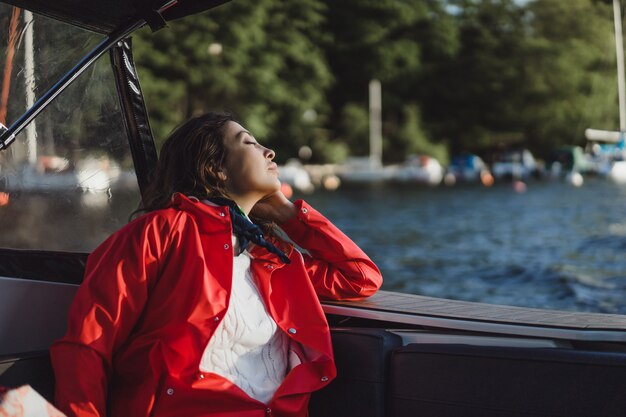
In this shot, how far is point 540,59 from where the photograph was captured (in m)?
54.2

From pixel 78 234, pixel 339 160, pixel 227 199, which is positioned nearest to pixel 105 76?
pixel 78 234

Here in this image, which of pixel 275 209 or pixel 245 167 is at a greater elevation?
pixel 245 167

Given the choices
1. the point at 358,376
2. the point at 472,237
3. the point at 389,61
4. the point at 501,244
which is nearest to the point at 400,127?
the point at 389,61

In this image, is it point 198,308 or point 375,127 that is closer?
point 198,308

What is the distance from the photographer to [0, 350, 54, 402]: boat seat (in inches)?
82.6

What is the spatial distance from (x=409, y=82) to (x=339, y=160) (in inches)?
309

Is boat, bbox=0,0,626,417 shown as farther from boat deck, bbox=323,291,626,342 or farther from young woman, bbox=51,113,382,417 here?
young woman, bbox=51,113,382,417

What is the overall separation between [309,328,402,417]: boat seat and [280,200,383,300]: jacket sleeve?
0.90 feet

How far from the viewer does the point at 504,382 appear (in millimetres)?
2107

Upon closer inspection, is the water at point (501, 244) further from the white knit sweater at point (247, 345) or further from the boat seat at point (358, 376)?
the white knit sweater at point (247, 345)

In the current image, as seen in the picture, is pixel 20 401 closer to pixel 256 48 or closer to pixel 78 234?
pixel 78 234

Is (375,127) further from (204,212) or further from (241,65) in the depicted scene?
(204,212)

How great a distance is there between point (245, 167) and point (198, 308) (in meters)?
0.42

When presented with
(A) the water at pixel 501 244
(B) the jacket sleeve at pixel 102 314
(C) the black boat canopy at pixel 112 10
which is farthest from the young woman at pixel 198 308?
(A) the water at pixel 501 244
